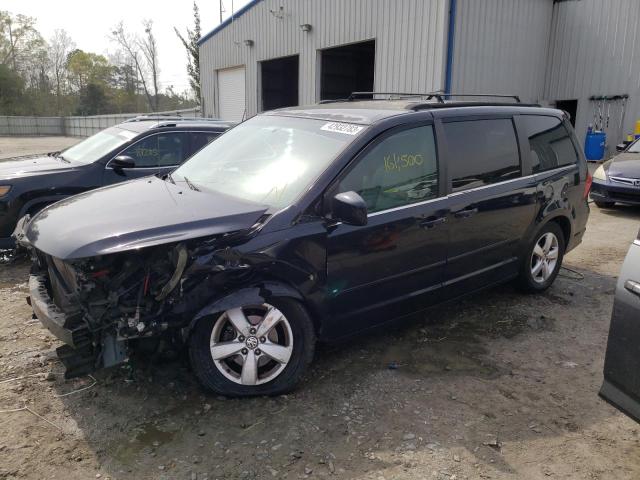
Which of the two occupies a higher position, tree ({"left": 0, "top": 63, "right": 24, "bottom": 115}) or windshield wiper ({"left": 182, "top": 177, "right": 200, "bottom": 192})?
tree ({"left": 0, "top": 63, "right": 24, "bottom": 115})

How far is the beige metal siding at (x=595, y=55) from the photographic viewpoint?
14.0m

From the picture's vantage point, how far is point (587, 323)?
176 inches

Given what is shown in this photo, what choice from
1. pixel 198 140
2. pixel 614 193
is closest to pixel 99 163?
pixel 198 140

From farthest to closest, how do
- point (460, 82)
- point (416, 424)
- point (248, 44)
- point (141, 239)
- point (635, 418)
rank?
1. point (248, 44)
2. point (460, 82)
3. point (416, 424)
4. point (141, 239)
5. point (635, 418)

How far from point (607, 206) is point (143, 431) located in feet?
32.2

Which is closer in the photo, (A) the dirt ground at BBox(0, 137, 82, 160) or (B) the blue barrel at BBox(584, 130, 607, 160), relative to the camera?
(B) the blue barrel at BBox(584, 130, 607, 160)

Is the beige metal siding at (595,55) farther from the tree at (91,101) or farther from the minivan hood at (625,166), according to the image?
the tree at (91,101)

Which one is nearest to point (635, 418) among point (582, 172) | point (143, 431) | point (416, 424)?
point (416, 424)

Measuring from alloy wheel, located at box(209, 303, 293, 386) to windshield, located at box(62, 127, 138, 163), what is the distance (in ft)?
13.5

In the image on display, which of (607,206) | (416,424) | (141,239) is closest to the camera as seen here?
(141,239)

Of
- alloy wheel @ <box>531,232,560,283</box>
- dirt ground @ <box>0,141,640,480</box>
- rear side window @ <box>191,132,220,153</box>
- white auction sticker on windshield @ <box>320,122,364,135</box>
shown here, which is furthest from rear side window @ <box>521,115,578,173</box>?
rear side window @ <box>191,132,220,153</box>

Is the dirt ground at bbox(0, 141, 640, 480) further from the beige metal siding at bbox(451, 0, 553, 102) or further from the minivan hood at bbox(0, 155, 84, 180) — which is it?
the beige metal siding at bbox(451, 0, 553, 102)

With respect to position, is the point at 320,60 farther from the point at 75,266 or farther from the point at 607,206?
the point at 75,266

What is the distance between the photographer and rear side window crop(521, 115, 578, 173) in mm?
4637
